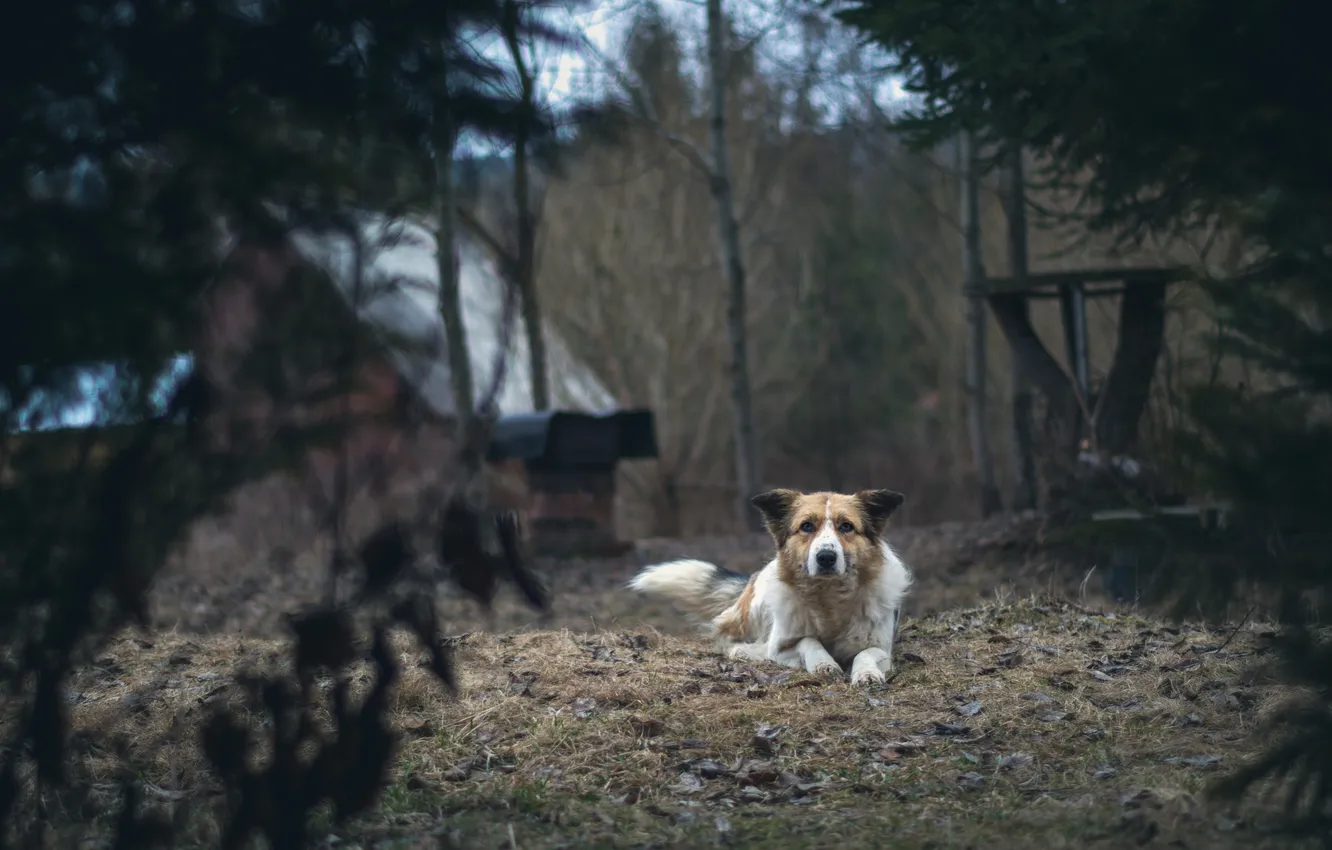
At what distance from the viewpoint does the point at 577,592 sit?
457 inches

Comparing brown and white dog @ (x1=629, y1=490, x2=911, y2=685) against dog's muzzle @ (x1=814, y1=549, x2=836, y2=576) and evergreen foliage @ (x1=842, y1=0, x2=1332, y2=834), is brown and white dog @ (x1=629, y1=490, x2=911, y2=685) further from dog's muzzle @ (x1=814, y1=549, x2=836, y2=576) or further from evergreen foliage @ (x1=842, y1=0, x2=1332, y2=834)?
evergreen foliage @ (x1=842, y1=0, x2=1332, y2=834)

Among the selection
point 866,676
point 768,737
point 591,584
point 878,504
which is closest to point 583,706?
point 768,737

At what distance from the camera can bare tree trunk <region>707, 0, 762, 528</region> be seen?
1609 centimetres

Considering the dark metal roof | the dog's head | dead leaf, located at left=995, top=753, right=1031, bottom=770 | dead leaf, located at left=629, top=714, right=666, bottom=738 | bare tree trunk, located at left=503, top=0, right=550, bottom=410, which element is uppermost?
bare tree trunk, located at left=503, top=0, right=550, bottom=410

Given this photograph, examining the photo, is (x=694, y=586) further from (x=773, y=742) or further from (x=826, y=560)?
(x=773, y=742)

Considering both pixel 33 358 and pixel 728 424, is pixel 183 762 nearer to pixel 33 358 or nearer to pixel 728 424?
pixel 33 358

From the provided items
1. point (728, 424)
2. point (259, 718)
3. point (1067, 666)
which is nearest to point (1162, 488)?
point (1067, 666)

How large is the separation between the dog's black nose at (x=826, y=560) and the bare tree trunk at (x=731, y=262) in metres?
9.44

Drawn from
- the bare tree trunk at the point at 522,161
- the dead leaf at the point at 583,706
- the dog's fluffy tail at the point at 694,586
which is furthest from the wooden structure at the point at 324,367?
the dog's fluffy tail at the point at 694,586

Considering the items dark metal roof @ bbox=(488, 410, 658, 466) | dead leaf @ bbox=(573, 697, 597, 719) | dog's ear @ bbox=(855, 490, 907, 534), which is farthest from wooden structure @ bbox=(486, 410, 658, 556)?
dead leaf @ bbox=(573, 697, 597, 719)

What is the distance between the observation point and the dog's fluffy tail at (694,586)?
8.66m

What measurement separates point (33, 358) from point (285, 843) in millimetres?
1259

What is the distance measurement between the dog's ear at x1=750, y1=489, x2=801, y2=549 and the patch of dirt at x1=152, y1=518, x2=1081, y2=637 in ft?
5.39

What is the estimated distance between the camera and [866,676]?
6465 mm
